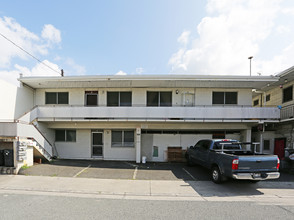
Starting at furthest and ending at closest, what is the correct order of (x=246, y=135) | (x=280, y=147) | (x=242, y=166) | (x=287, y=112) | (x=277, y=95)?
1. (x=277, y=95)
2. (x=246, y=135)
3. (x=280, y=147)
4. (x=287, y=112)
5. (x=242, y=166)

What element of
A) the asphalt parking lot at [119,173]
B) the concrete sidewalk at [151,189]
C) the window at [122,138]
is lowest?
the asphalt parking lot at [119,173]

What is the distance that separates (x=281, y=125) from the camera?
1011 centimetres

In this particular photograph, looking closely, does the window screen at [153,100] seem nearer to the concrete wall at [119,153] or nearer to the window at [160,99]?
the window at [160,99]

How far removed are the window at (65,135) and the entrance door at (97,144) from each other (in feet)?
5.05


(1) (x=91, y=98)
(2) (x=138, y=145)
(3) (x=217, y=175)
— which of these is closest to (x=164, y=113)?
(2) (x=138, y=145)

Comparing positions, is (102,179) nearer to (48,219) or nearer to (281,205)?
(48,219)


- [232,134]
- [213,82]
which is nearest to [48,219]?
[213,82]

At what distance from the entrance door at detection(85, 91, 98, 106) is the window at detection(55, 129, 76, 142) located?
2485mm

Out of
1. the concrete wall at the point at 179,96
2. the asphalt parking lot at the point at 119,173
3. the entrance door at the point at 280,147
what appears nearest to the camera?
the asphalt parking lot at the point at 119,173

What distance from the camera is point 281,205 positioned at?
4.35 meters

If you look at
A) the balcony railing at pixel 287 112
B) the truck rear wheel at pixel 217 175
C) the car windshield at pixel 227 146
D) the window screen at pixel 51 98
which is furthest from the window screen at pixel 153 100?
the balcony railing at pixel 287 112

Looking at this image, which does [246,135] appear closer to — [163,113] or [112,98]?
[163,113]

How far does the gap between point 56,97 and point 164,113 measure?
26.7ft

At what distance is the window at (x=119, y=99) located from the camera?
34.8 ft
